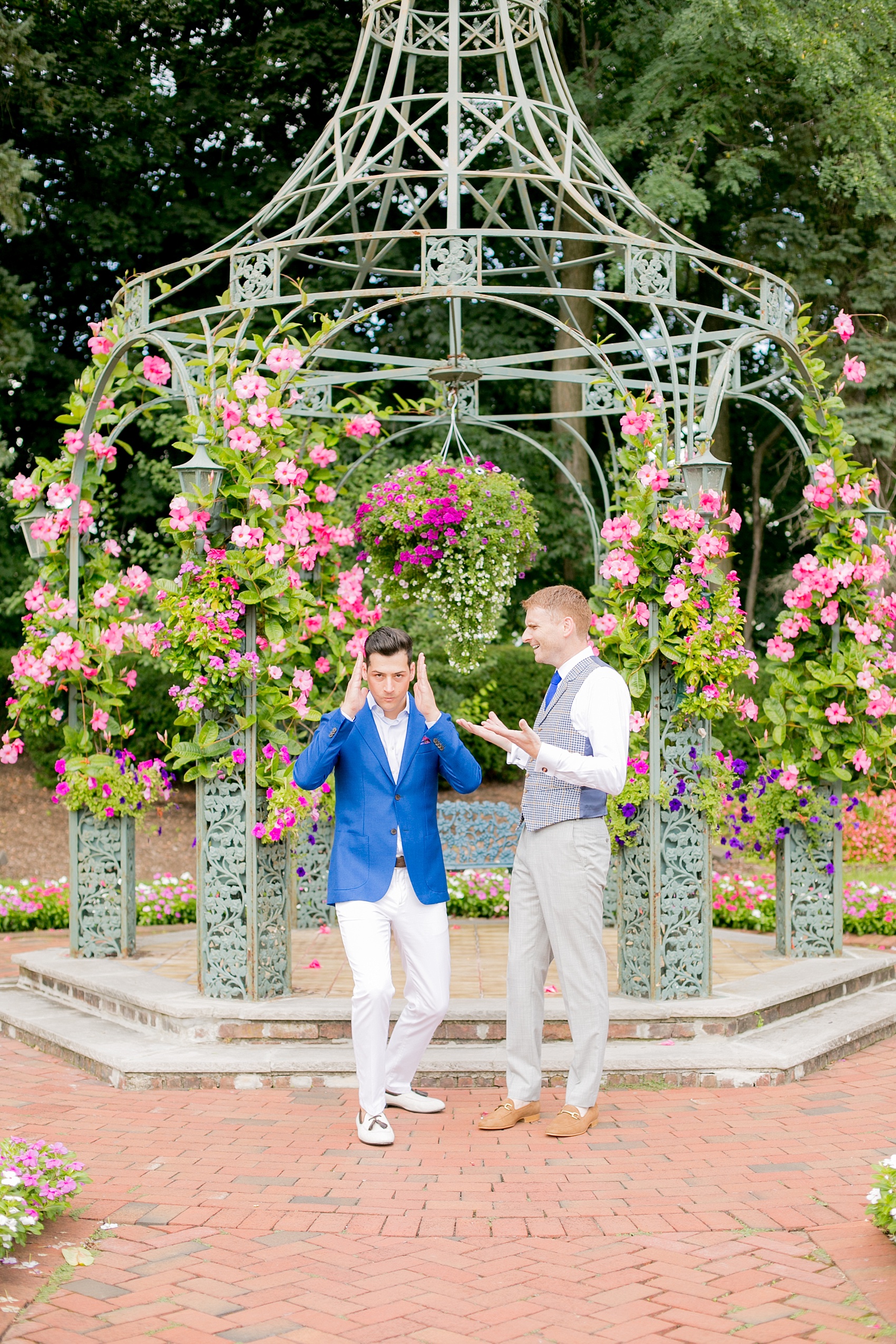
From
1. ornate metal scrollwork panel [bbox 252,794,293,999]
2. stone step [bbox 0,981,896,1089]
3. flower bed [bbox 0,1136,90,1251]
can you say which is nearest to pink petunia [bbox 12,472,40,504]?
ornate metal scrollwork panel [bbox 252,794,293,999]

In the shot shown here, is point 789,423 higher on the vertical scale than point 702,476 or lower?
higher

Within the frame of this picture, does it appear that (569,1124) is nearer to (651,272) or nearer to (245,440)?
(245,440)

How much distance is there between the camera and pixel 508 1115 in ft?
15.3

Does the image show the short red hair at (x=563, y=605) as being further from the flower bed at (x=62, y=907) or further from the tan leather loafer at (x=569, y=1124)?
the flower bed at (x=62, y=907)

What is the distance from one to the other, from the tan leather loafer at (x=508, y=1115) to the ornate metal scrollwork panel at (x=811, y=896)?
275 cm

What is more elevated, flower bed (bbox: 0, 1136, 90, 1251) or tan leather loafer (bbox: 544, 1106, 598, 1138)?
flower bed (bbox: 0, 1136, 90, 1251)

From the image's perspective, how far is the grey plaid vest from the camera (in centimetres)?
452

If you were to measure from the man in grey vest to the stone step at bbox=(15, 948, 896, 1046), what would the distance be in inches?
32.9

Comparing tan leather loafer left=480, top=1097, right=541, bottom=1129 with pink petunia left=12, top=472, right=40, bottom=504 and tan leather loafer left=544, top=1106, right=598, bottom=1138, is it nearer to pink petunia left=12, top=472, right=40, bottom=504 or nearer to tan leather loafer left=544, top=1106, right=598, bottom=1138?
tan leather loafer left=544, top=1106, right=598, bottom=1138

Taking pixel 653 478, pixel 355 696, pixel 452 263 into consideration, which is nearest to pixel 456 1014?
pixel 355 696

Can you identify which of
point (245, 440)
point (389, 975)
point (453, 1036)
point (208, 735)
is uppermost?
point (245, 440)

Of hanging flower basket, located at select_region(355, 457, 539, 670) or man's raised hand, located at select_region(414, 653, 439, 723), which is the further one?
hanging flower basket, located at select_region(355, 457, 539, 670)

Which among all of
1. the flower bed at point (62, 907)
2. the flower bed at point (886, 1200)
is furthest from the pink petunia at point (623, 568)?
the flower bed at point (62, 907)

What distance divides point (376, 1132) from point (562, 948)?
0.91 metres
